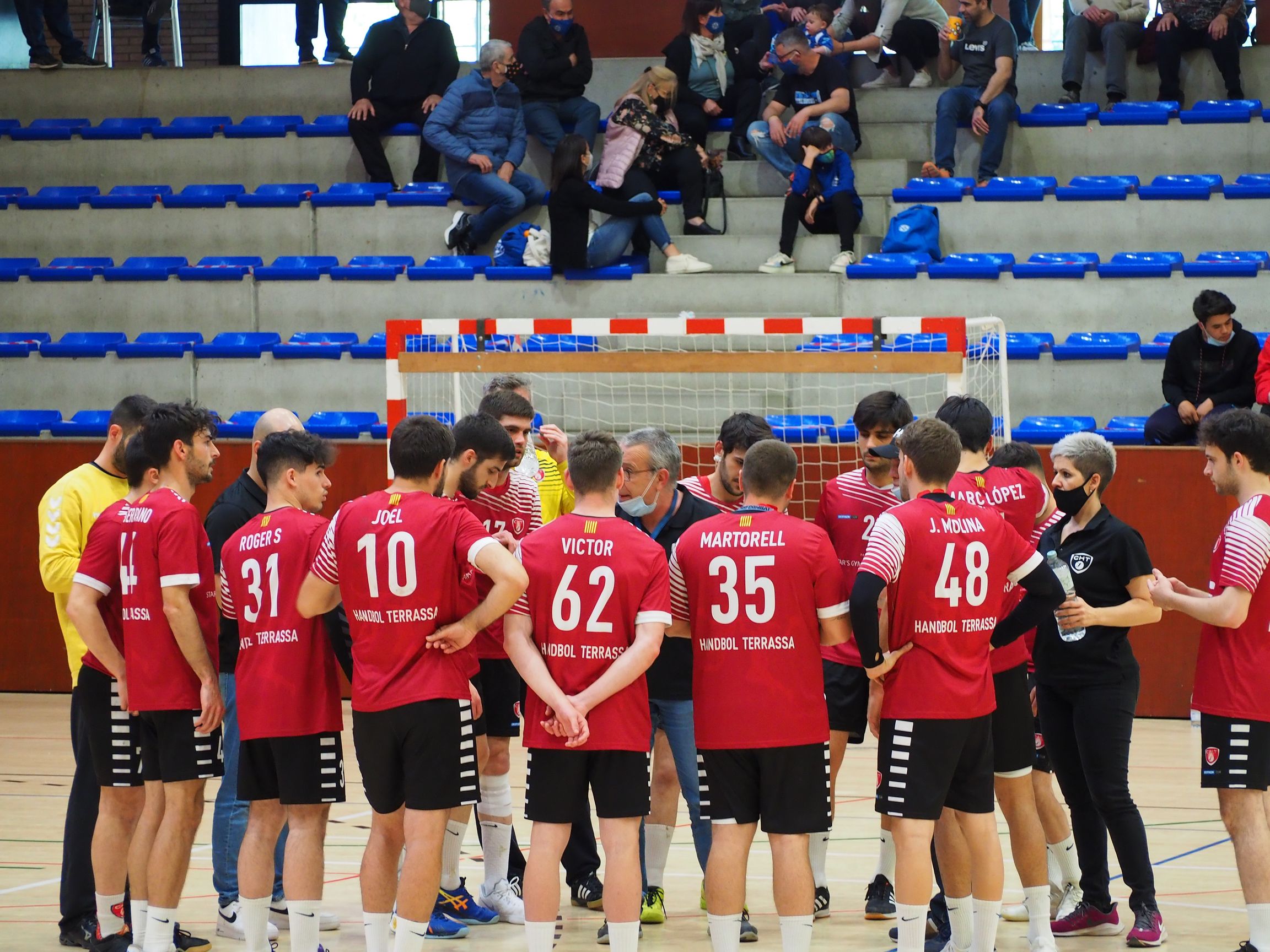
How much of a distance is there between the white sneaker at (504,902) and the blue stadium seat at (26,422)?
814cm

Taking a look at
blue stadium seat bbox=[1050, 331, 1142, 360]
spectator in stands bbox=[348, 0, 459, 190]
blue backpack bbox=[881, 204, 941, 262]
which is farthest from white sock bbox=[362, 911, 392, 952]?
spectator in stands bbox=[348, 0, 459, 190]

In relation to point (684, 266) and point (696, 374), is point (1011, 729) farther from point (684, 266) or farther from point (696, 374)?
point (684, 266)

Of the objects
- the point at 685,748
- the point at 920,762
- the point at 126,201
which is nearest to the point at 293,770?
the point at 685,748

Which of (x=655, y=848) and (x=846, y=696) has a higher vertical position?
(x=846, y=696)

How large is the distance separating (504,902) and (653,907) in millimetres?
630

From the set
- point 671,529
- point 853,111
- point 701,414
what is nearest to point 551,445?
point 671,529

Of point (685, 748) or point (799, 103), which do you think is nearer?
point (685, 748)

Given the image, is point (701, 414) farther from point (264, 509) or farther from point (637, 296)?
point (264, 509)

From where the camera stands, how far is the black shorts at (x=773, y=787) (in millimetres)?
4703

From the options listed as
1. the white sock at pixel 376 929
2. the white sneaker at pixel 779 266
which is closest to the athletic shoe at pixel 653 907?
the white sock at pixel 376 929

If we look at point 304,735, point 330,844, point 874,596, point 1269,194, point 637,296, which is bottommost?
point 330,844

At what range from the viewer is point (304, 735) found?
16.1 ft

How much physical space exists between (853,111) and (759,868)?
8.88 meters

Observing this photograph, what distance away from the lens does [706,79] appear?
1434cm
